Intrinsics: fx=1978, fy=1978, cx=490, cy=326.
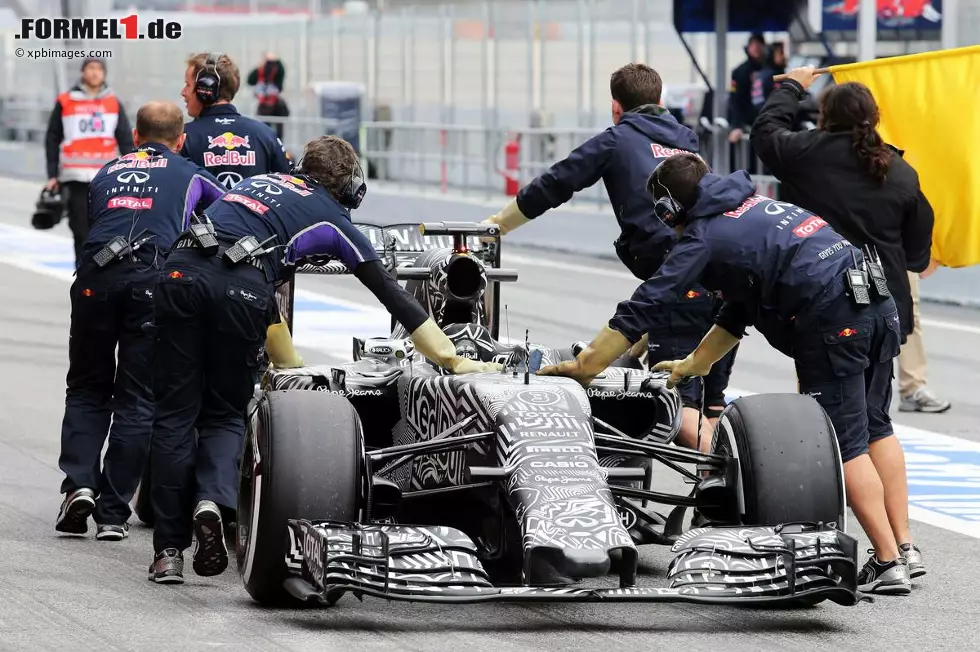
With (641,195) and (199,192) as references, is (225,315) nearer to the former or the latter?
(199,192)

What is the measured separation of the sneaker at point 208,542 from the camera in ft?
25.1

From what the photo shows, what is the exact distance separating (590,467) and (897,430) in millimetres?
5356

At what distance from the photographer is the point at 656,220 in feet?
31.0

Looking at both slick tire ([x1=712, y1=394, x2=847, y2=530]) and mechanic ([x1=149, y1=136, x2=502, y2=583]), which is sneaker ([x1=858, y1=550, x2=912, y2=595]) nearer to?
slick tire ([x1=712, y1=394, x2=847, y2=530])

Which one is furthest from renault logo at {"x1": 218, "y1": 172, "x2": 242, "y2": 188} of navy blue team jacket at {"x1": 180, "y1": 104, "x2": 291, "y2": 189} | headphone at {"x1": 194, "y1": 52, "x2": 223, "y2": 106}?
headphone at {"x1": 194, "y1": 52, "x2": 223, "y2": 106}

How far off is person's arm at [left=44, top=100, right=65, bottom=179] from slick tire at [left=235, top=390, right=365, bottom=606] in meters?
9.12

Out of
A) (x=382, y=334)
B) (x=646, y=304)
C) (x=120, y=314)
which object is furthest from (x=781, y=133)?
(x=382, y=334)

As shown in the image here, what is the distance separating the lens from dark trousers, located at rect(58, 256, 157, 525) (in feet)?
28.8

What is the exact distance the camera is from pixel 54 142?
16.1 metres

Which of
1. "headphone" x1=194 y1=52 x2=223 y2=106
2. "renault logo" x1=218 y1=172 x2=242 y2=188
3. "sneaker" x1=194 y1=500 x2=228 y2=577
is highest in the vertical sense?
"headphone" x1=194 y1=52 x2=223 y2=106

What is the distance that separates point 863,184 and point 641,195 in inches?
46.9

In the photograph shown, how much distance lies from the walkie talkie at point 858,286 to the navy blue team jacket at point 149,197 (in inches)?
118

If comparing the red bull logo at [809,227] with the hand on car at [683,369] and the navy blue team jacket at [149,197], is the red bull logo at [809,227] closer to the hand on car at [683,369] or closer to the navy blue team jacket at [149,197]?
the hand on car at [683,369]

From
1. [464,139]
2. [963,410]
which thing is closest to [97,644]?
[963,410]
